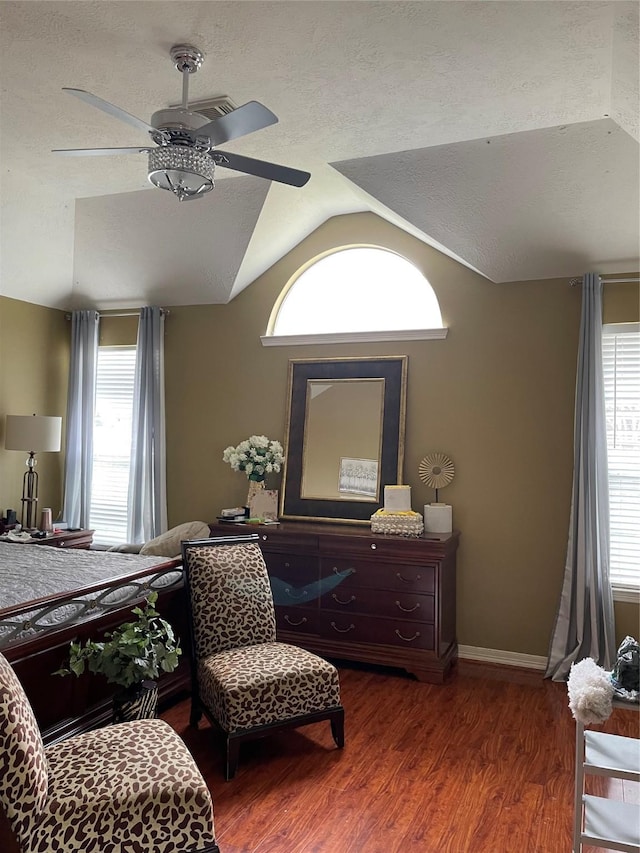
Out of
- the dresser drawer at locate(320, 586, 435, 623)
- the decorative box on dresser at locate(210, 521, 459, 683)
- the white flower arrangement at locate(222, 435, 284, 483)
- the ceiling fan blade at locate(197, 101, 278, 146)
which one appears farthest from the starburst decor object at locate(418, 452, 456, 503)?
the ceiling fan blade at locate(197, 101, 278, 146)

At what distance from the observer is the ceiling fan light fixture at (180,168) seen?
8.43ft

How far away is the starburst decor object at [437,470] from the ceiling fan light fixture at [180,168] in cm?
268

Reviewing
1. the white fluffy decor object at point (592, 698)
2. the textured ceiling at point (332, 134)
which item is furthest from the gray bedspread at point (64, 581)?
the textured ceiling at point (332, 134)

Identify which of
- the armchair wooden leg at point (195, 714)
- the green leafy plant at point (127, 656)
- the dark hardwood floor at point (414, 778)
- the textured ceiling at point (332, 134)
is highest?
the textured ceiling at point (332, 134)

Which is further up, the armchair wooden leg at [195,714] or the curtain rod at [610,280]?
the curtain rod at [610,280]

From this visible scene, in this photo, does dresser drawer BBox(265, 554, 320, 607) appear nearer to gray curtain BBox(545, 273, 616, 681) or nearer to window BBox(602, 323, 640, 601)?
gray curtain BBox(545, 273, 616, 681)

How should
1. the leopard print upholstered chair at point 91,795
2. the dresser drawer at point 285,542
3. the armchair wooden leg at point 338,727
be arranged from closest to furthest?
the leopard print upholstered chair at point 91,795
the armchair wooden leg at point 338,727
the dresser drawer at point 285,542

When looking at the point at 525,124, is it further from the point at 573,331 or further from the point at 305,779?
the point at 305,779

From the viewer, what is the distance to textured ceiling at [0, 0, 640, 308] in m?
2.68

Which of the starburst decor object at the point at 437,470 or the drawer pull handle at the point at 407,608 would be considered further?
the starburst decor object at the point at 437,470

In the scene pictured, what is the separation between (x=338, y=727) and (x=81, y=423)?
3.73 m

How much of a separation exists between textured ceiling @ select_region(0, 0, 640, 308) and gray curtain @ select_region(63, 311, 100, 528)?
574mm

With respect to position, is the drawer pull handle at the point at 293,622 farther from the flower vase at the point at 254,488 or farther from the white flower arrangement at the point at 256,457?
the white flower arrangement at the point at 256,457

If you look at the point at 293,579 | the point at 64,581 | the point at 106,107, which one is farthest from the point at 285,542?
the point at 106,107
